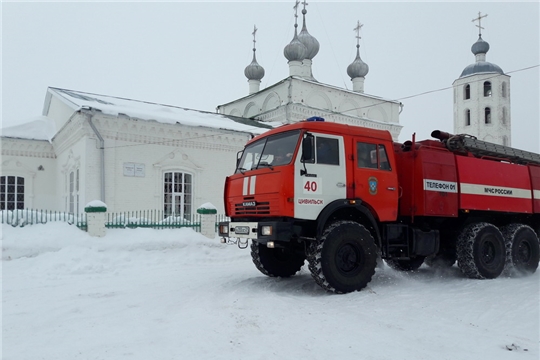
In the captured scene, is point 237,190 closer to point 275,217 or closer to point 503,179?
point 275,217

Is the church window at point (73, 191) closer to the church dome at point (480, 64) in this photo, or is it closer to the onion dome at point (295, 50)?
the onion dome at point (295, 50)

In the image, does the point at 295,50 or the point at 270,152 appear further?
the point at 295,50

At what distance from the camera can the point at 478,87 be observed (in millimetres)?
37750

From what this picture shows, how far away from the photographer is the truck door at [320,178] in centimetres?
700

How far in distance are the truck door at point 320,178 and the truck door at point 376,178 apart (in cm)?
34

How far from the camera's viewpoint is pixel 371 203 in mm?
7723

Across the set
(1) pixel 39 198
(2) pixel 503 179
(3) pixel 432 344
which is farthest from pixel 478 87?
(3) pixel 432 344

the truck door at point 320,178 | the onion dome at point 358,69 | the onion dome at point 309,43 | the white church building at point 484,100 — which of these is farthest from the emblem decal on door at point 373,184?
the white church building at point 484,100

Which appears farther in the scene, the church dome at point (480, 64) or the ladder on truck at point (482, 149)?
the church dome at point (480, 64)

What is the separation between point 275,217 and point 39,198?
15.8 metres

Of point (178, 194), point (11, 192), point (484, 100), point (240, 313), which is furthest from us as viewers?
point (484, 100)

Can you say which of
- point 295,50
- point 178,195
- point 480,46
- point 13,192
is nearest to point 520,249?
point 178,195

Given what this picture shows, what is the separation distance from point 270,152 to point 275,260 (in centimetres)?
241

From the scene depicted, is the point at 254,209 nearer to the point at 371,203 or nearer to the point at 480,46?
the point at 371,203
